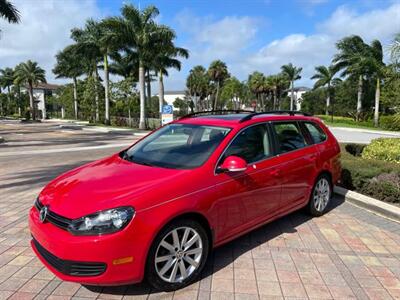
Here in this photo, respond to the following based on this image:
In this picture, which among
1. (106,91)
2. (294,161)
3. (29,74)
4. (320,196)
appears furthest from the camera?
(29,74)

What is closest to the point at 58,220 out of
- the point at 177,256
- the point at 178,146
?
the point at 177,256

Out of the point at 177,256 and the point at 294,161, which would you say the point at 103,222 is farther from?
the point at 294,161

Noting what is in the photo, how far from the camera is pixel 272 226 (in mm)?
5023

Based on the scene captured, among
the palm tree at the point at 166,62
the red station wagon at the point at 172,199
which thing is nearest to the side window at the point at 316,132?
the red station wagon at the point at 172,199

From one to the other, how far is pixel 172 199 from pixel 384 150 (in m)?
6.96

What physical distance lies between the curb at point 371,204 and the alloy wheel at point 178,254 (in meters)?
3.43

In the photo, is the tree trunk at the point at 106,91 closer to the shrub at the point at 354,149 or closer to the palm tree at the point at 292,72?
the shrub at the point at 354,149

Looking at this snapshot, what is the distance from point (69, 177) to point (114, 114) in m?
35.3

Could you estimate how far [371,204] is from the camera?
579 centimetres

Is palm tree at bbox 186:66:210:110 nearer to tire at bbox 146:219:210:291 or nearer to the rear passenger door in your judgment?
the rear passenger door

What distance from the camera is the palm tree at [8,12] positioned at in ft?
64.3

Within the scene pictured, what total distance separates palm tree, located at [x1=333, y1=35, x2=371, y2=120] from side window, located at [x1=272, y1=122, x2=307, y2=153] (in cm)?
3424

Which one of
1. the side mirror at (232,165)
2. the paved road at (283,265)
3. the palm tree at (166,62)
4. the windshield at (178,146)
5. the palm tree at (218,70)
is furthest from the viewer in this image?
the palm tree at (218,70)

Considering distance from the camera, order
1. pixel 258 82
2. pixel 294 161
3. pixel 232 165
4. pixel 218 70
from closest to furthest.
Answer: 1. pixel 232 165
2. pixel 294 161
3. pixel 218 70
4. pixel 258 82
